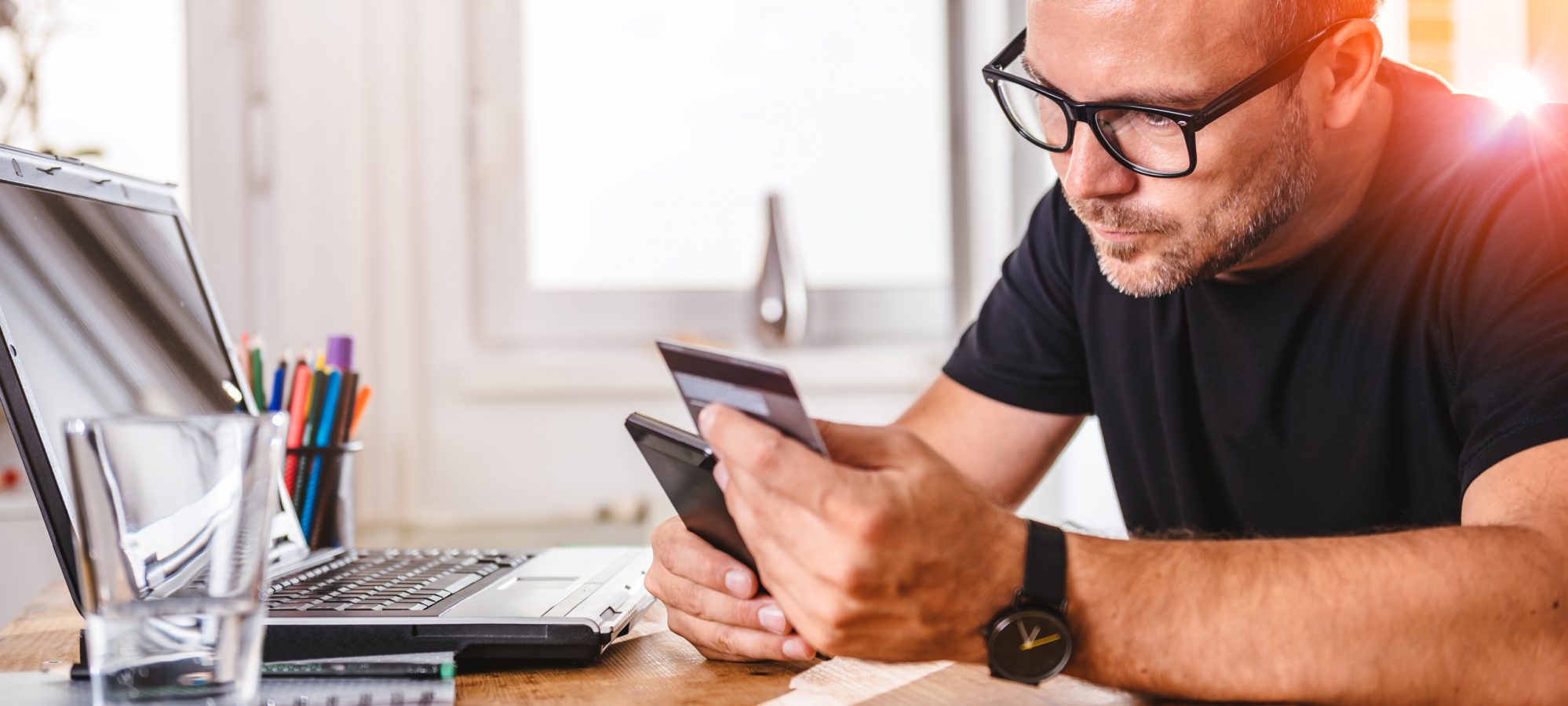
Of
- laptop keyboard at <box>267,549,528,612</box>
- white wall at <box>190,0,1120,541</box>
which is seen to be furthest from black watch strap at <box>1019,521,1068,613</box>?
white wall at <box>190,0,1120,541</box>

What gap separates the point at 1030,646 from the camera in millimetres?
646

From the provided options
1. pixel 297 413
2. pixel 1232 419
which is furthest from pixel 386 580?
pixel 1232 419

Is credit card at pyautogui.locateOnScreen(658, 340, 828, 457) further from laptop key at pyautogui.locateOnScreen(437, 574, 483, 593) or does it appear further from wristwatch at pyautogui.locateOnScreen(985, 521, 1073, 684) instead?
laptop key at pyautogui.locateOnScreen(437, 574, 483, 593)

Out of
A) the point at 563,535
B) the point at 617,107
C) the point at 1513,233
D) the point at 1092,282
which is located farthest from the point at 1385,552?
the point at 617,107

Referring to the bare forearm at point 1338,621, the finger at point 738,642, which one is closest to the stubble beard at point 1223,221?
the bare forearm at point 1338,621

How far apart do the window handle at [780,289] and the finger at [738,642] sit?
46.2 inches

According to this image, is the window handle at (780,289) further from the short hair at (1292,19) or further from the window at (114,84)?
the short hair at (1292,19)

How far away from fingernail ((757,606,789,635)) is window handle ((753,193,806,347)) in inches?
47.9

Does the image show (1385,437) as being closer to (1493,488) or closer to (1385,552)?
(1493,488)

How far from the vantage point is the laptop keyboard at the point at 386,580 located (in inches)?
30.0

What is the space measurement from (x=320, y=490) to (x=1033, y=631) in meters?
0.75

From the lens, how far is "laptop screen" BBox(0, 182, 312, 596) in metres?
0.78

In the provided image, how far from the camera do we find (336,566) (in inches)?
37.9

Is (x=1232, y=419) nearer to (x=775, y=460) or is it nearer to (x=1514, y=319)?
(x=1514, y=319)
